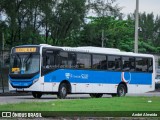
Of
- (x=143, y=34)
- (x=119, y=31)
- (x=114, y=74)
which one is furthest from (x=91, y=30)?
(x=143, y=34)

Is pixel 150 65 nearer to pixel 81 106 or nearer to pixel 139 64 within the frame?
pixel 139 64

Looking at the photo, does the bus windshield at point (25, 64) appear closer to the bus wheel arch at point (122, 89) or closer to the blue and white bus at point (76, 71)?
the blue and white bus at point (76, 71)

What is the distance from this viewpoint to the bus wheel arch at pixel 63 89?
29.5 m

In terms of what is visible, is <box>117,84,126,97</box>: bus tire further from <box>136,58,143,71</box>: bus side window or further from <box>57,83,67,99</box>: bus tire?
<box>57,83,67,99</box>: bus tire

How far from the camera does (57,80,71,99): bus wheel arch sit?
29511 millimetres

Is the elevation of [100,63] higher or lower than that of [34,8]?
lower

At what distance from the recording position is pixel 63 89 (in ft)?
97.9

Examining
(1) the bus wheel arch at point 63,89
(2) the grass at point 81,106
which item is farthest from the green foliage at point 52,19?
(2) the grass at point 81,106

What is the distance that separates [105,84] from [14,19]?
12102 mm

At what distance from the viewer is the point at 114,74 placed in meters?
33.4

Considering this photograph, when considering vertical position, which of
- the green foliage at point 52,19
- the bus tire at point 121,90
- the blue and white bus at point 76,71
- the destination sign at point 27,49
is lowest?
the bus tire at point 121,90

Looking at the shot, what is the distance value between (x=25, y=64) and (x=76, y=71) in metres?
3.42

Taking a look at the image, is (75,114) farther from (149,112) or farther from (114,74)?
(114,74)

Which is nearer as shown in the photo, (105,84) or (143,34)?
(105,84)
